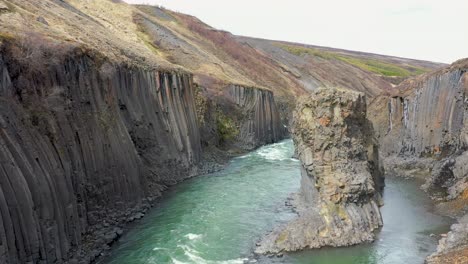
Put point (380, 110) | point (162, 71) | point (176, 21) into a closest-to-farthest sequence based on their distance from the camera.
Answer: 1. point (162, 71)
2. point (380, 110)
3. point (176, 21)

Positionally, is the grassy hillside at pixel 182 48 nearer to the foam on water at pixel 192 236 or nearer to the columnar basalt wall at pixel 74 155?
the columnar basalt wall at pixel 74 155

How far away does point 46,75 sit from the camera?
76.9 ft

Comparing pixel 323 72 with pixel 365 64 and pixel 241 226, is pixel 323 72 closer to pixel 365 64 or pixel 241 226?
pixel 365 64

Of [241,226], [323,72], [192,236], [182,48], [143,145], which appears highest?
[182,48]

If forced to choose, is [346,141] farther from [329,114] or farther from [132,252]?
[132,252]

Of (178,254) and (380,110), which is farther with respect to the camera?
(380,110)

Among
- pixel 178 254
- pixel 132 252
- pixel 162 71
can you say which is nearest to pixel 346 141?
pixel 178 254

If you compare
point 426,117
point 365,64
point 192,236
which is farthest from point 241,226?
point 365,64

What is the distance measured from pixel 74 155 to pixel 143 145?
1179 cm

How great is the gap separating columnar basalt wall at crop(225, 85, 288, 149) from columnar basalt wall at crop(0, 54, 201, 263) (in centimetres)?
2139

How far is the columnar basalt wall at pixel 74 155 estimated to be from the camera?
1792cm

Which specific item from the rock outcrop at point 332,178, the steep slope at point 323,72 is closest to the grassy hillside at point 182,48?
the steep slope at point 323,72

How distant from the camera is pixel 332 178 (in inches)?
1000

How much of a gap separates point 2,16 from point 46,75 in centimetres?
941
